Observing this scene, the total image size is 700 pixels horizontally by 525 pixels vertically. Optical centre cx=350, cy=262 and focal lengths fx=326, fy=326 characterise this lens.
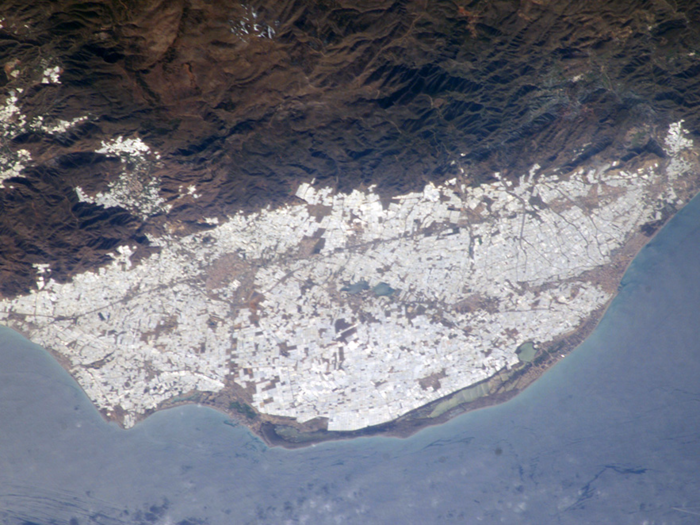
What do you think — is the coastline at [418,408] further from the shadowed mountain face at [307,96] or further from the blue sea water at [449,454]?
the shadowed mountain face at [307,96]

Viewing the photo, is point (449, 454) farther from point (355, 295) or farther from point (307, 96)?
point (307, 96)

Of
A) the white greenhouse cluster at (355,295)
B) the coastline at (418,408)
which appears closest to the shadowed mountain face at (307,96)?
the white greenhouse cluster at (355,295)

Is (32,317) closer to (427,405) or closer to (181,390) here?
(181,390)

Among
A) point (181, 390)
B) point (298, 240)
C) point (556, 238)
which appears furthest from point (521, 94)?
point (181, 390)

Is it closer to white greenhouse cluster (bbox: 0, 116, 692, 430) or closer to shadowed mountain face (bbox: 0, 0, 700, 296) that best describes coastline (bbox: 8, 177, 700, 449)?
white greenhouse cluster (bbox: 0, 116, 692, 430)

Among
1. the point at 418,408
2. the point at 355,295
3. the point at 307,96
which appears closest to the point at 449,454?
the point at 418,408

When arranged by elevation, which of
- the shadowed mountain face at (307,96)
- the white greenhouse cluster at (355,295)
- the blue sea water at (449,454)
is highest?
the shadowed mountain face at (307,96)

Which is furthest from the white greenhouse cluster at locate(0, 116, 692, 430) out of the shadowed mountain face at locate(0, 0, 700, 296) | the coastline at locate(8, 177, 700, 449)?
the shadowed mountain face at locate(0, 0, 700, 296)
